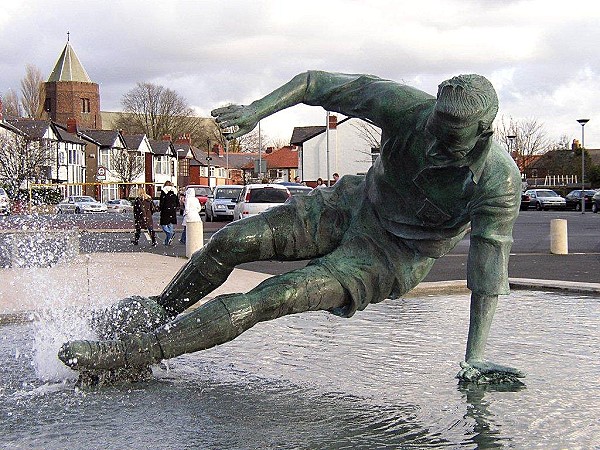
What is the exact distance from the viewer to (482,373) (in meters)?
4.60

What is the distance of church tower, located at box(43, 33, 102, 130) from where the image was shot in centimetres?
11400

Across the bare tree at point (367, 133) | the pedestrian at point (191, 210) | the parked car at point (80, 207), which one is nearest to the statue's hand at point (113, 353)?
the pedestrian at point (191, 210)

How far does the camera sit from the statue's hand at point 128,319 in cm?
474

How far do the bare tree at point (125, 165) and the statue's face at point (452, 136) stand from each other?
3581 inches

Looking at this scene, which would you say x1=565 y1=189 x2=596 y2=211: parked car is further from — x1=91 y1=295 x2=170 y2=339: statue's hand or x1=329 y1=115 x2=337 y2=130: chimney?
x1=91 y1=295 x2=170 y2=339: statue's hand

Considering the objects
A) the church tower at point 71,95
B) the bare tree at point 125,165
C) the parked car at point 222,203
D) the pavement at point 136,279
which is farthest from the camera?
the church tower at point 71,95

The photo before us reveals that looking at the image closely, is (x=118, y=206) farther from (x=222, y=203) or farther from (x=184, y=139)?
(x=184, y=139)

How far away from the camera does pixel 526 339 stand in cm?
629

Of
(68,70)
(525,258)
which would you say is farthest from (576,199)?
(68,70)

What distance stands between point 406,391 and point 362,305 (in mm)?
562

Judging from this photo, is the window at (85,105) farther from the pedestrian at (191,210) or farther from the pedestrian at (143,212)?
the pedestrian at (191,210)

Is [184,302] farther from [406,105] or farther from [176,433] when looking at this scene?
[406,105]

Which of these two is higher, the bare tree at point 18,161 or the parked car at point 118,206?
the bare tree at point 18,161

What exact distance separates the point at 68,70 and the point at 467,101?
120m
